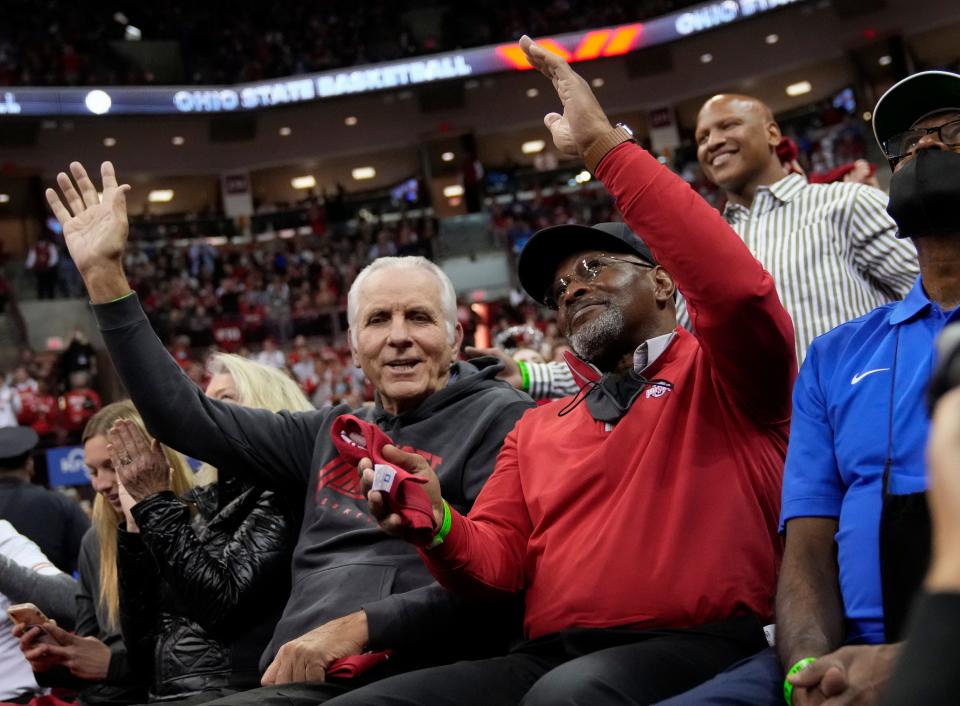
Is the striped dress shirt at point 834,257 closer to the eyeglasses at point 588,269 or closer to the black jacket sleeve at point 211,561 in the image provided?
the eyeglasses at point 588,269

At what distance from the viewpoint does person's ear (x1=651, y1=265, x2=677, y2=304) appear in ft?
7.00

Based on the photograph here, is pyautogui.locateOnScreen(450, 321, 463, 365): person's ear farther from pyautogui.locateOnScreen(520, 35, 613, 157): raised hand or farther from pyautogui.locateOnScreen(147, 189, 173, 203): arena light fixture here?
pyautogui.locateOnScreen(147, 189, 173, 203): arena light fixture

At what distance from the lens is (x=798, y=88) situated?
64.1 ft

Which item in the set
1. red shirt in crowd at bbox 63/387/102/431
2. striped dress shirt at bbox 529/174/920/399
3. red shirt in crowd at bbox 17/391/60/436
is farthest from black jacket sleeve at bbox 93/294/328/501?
red shirt in crowd at bbox 17/391/60/436

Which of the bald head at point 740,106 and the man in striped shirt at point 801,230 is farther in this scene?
the bald head at point 740,106

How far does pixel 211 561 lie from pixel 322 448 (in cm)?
37

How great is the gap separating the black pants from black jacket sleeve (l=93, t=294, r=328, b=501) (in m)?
0.75

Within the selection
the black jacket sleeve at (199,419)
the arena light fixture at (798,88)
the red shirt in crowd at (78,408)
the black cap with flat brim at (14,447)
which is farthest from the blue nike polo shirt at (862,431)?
the arena light fixture at (798,88)

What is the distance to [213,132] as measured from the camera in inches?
805

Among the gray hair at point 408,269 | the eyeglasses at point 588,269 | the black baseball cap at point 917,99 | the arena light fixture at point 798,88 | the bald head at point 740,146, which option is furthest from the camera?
the arena light fixture at point 798,88

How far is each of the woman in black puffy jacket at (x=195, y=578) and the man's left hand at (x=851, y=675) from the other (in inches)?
54.6

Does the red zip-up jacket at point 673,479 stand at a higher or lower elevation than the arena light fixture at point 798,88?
lower

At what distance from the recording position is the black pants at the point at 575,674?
1.54 metres

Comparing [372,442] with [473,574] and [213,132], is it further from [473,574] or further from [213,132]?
[213,132]
